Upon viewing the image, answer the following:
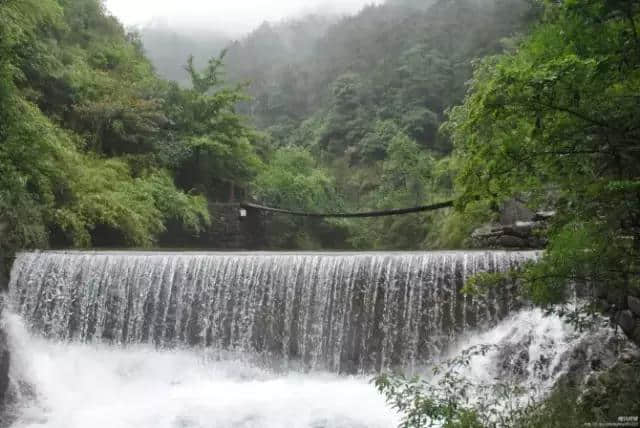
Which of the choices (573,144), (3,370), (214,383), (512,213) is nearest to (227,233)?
(512,213)

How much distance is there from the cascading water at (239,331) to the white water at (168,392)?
0.03 metres

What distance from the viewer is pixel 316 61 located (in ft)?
173

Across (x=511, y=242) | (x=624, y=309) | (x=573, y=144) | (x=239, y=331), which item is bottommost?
(x=239, y=331)

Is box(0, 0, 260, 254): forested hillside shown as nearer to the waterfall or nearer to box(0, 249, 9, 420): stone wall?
box(0, 249, 9, 420): stone wall

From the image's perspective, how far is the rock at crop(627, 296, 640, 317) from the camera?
552cm

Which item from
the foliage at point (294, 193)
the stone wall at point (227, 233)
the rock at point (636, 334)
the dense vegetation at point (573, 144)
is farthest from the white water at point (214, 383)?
the foliage at point (294, 193)

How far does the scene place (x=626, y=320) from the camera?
5.81m

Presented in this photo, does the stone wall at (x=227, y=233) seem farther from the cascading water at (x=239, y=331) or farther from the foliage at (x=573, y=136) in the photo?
the foliage at (x=573, y=136)

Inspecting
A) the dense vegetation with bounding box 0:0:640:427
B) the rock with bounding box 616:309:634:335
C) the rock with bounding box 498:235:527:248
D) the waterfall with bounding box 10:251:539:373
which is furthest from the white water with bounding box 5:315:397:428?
the rock with bounding box 498:235:527:248

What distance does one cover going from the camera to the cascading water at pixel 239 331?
27.8 feet

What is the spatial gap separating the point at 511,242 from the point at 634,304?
691 centimetres

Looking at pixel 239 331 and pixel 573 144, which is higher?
pixel 573 144

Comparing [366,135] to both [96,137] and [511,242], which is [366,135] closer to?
[96,137]

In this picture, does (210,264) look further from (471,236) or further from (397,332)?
(471,236)
